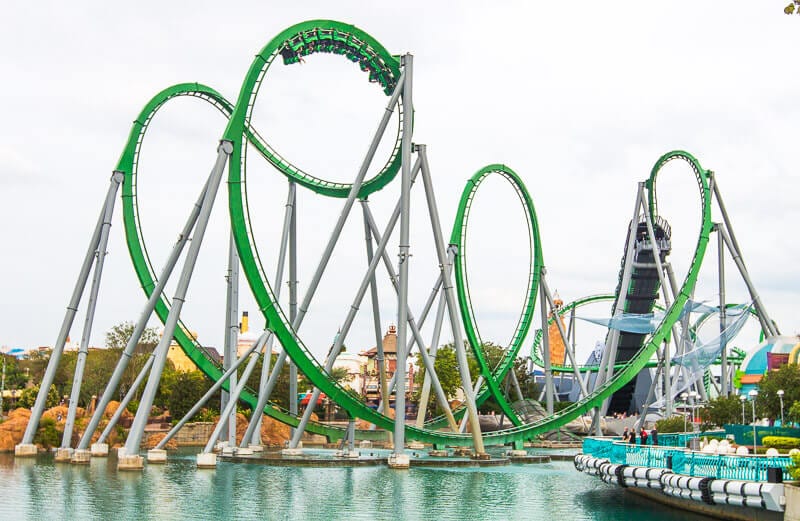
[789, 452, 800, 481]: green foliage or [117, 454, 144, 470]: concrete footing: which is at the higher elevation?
[789, 452, 800, 481]: green foliage

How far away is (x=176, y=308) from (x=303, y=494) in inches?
300

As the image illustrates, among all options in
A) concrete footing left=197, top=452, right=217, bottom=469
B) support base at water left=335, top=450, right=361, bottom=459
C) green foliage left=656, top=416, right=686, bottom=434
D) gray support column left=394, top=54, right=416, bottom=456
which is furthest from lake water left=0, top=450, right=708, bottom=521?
green foliage left=656, top=416, right=686, bottom=434

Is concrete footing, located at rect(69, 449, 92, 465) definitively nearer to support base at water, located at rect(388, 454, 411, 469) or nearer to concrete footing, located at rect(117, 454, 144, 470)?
concrete footing, located at rect(117, 454, 144, 470)

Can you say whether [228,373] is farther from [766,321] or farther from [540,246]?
[766,321]

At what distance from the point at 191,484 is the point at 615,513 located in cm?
1126

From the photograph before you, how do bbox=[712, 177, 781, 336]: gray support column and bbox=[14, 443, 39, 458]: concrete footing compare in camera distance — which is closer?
bbox=[14, 443, 39, 458]: concrete footing

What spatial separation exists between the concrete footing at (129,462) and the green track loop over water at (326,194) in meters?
5.99

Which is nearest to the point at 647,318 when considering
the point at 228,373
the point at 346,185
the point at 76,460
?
the point at 346,185

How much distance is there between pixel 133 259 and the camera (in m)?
36.3

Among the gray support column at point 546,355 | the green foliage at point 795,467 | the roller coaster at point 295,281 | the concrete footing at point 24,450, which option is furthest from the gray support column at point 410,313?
the green foliage at point 795,467

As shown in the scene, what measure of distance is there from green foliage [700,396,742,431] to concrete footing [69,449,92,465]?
24025 mm

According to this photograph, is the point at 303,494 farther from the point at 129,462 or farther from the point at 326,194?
the point at 326,194

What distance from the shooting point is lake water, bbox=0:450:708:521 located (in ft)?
69.3

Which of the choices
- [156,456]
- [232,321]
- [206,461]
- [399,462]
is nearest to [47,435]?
[232,321]
